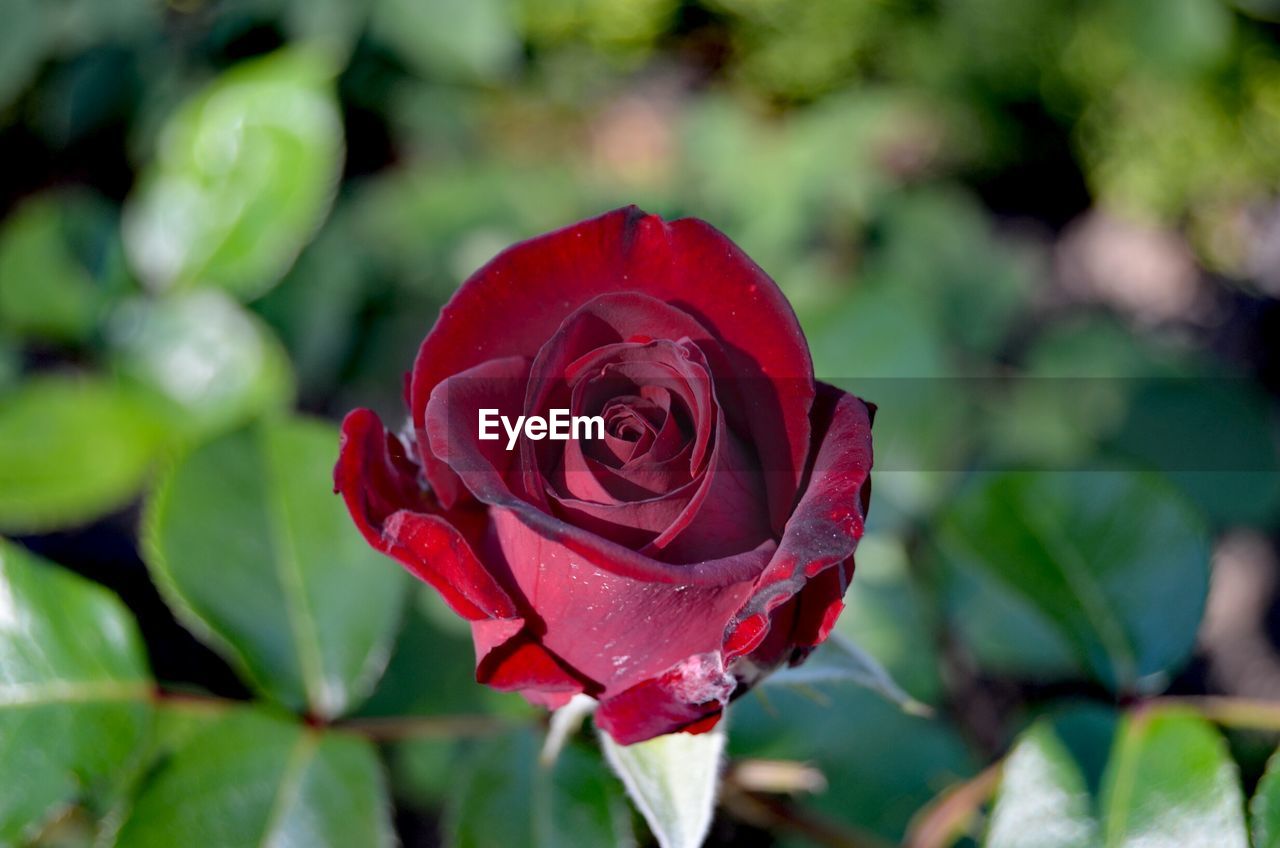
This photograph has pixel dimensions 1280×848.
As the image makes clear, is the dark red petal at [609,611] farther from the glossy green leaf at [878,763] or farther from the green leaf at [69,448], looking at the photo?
the green leaf at [69,448]

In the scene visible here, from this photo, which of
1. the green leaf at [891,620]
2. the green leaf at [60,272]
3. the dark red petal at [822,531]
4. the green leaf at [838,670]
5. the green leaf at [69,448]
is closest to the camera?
the dark red petal at [822,531]

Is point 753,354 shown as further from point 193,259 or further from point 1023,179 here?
point 1023,179

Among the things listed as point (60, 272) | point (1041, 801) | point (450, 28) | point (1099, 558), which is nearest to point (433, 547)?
point (1041, 801)

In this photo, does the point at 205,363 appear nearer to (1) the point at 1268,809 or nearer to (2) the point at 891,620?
(2) the point at 891,620

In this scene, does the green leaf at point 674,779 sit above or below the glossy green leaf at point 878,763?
above

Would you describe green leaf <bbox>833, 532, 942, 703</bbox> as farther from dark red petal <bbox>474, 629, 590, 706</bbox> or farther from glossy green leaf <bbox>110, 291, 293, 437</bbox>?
glossy green leaf <bbox>110, 291, 293, 437</bbox>

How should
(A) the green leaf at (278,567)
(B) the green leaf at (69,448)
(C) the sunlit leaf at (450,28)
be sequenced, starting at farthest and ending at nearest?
(C) the sunlit leaf at (450,28), (B) the green leaf at (69,448), (A) the green leaf at (278,567)

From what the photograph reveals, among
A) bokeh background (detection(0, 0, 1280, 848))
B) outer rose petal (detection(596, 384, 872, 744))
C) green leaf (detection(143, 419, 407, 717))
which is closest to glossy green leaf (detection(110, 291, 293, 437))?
bokeh background (detection(0, 0, 1280, 848))

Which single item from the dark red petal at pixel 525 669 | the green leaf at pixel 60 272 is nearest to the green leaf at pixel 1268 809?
the dark red petal at pixel 525 669
